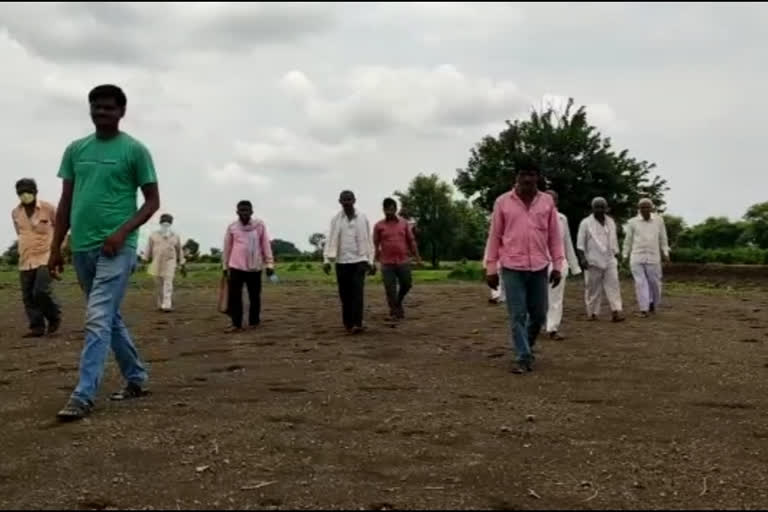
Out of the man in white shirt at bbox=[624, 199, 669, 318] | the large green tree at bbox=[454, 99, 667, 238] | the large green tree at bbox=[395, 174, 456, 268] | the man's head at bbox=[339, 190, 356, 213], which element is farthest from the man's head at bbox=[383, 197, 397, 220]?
the large green tree at bbox=[395, 174, 456, 268]

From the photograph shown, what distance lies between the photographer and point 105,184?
566 centimetres

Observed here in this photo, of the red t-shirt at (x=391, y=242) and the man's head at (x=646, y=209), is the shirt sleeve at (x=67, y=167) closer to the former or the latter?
the red t-shirt at (x=391, y=242)

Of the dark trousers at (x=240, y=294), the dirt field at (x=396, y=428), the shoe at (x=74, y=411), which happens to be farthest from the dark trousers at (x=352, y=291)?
the shoe at (x=74, y=411)

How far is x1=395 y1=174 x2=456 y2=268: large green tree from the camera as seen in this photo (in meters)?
85.6

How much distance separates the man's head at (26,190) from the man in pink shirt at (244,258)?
2396mm

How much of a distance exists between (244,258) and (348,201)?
1492 millimetres

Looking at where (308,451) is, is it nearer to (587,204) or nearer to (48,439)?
(48,439)

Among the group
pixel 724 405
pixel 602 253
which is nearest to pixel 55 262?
pixel 724 405

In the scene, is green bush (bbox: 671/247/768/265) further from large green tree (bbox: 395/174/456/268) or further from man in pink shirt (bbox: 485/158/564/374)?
large green tree (bbox: 395/174/456/268)

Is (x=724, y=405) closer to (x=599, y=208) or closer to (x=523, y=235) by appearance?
(x=523, y=235)

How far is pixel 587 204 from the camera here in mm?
37062

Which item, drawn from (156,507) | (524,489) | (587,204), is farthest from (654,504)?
(587,204)

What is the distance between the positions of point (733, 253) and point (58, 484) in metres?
37.0

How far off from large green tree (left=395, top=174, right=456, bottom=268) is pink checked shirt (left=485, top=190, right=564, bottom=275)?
2994 inches
